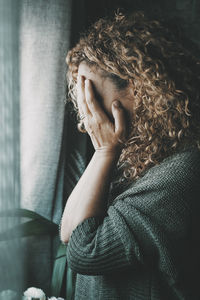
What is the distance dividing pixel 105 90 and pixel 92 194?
26cm

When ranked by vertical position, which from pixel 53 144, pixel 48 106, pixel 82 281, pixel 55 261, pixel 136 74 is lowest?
pixel 55 261

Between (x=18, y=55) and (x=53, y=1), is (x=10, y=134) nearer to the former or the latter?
(x=18, y=55)

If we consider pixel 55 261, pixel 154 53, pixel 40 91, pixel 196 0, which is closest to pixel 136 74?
pixel 154 53

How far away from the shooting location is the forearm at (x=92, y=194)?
675 mm

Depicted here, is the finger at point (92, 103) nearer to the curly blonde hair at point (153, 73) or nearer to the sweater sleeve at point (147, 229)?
the curly blonde hair at point (153, 73)

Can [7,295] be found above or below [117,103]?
below

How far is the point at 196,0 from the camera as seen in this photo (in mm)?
1805

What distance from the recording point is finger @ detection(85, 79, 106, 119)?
706mm

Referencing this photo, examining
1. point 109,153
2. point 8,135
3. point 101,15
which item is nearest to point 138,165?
point 109,153

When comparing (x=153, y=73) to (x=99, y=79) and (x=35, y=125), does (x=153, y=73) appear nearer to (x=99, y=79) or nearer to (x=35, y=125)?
(x=99, y=79)

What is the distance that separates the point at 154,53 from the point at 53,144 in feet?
2.10

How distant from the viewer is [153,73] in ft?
2.04

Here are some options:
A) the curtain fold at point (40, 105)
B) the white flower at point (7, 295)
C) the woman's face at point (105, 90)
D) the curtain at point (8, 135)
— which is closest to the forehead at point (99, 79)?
the woman's face at point (105, 90)

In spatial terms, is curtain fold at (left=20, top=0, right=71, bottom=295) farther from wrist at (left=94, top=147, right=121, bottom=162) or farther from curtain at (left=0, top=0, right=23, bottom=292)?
wrist at (left=94, top=147, right=121, bottom=162)
